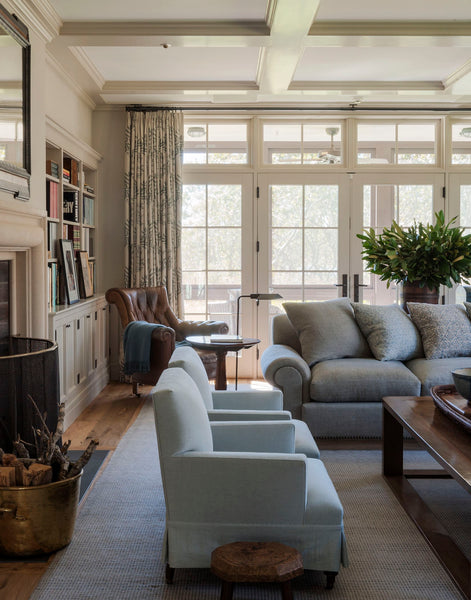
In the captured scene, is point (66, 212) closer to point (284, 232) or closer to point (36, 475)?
point (284, 232)

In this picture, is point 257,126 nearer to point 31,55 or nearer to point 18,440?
point 31,55

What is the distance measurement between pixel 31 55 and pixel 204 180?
2.85 metres

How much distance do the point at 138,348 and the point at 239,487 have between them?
3.05m

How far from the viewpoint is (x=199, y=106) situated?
6.07m

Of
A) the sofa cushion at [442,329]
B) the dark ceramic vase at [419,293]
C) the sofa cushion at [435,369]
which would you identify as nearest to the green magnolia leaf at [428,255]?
the dark ceramic vase at [419,293]

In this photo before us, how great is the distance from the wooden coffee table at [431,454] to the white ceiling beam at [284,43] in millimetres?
2396

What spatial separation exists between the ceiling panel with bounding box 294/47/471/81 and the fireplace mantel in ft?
8.47

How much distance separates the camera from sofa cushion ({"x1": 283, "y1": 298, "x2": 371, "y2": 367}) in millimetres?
4305

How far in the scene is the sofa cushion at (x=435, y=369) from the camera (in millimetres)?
3994

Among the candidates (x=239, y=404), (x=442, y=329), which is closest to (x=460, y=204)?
(x=442, y=329)

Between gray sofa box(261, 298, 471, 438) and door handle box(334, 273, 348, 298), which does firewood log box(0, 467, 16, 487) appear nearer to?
gray sofa box(261, 298, 471, 438)

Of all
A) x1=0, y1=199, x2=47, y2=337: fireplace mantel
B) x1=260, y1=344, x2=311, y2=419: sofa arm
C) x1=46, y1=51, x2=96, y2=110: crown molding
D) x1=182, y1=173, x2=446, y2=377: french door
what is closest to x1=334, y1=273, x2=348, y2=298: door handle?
x1=182, y1=173, x2=446, y2=377: french door

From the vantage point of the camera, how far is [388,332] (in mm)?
4344

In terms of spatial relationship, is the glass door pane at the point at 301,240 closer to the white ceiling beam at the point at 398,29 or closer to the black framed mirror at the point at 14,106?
the white ceiling beam at the point at 398,29
